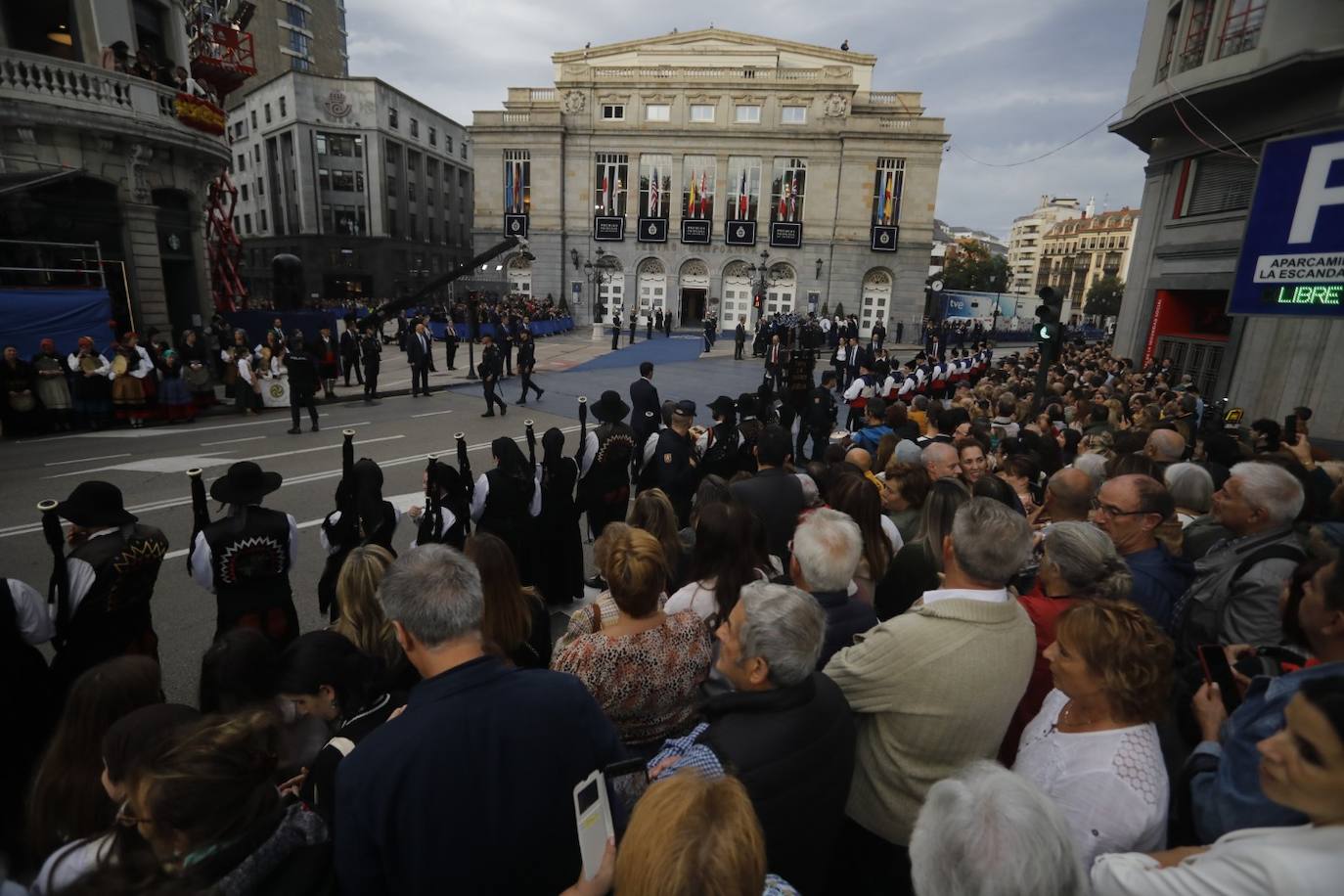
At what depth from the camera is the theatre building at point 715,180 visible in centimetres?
3597

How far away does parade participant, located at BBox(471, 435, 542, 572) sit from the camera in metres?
4.86

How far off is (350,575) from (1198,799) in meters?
3.42

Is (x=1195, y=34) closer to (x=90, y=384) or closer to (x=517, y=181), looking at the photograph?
(x=90, y=384)

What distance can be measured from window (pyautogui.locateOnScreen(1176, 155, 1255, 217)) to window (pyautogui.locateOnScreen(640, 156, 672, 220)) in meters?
27.1

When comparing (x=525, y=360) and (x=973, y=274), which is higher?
(x=973, y=274)

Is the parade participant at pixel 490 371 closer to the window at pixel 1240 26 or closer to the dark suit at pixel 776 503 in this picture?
the dark suit at pixel 776 503

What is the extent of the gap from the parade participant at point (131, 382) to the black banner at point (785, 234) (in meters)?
32.0

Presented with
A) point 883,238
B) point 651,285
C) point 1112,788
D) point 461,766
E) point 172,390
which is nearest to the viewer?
point 461,766

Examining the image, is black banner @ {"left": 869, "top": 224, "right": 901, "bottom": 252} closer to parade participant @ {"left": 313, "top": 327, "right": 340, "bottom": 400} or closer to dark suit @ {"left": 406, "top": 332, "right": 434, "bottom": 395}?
dark suit @ {"left": 406, "top": 332, "right": 434, "bottom": 395}

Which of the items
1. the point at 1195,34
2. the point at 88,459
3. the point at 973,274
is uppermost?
the point at 1195,34

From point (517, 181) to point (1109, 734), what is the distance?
41552 mm

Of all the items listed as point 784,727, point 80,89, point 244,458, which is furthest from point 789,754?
point 80,89

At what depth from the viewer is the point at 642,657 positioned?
239 cm

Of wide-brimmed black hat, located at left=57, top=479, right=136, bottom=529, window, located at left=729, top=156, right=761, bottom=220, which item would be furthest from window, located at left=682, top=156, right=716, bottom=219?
wide-brimmed black hat, located at left=57, top=479, right=136, bottom=529
